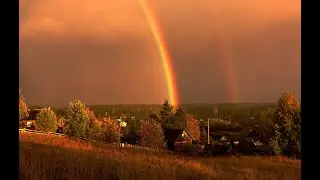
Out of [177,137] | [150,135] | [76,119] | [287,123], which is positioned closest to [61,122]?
[76,119]

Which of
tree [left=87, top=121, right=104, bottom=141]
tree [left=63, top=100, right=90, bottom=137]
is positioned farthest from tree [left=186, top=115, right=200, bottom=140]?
tree [left=63, top=100, right=90, bottom=137]

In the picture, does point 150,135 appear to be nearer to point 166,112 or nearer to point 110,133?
point 110,133

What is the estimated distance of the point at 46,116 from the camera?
6050cm

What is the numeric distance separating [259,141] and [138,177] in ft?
185

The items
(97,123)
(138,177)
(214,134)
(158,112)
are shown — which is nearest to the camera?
(138,177)

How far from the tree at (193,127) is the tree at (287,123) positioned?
23534 millimetres

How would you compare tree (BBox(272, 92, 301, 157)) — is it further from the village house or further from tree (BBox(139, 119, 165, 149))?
tree (BBox(139, 119, 165, 149))

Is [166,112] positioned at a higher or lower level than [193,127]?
higher

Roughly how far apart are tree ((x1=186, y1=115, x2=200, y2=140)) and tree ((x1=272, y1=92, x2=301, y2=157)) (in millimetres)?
23534

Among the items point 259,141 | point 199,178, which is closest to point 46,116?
point 259,141

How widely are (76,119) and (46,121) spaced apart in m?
4.58

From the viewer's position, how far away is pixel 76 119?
61781 mm

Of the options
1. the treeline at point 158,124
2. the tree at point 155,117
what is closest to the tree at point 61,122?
the treeline at point 158,124
